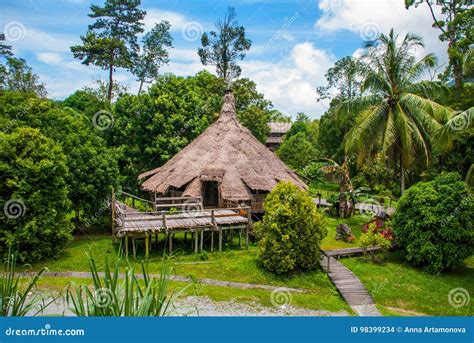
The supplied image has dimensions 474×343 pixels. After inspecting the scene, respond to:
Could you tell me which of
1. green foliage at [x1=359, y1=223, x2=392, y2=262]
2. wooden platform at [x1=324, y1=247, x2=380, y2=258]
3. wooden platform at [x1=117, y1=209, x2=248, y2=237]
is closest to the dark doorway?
wooden platform at [x1=117, y1=209, x2=248, y2=237]

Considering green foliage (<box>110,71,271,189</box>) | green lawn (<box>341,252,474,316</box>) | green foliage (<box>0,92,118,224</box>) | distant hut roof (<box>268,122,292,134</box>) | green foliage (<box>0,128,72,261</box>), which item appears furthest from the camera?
distant hut roof (<box>268,122,292,134</box>)

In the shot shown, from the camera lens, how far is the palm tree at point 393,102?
20.2 m

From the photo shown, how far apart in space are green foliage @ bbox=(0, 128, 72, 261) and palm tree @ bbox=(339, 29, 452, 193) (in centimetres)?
1442

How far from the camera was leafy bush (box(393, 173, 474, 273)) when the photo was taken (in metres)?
15.9

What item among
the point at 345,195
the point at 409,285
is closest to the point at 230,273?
the point at 409,285

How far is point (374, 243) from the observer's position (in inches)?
677

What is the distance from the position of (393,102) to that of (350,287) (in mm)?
11256

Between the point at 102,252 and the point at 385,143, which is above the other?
the point at 385,143

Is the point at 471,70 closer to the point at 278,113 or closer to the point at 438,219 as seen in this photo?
the point at 438,219

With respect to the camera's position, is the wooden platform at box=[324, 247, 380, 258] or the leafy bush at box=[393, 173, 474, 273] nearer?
the leafy bush at box=[393, 173, 474, 273]

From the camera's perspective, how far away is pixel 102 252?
17469mm

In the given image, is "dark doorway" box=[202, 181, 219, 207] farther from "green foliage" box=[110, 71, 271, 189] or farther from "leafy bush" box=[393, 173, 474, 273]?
"leafy bush" box=[393, 173, 474, 273]

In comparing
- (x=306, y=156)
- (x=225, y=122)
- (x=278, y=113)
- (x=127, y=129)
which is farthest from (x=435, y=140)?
(x=278, y=113)

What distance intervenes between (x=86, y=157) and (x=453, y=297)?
16.7m
